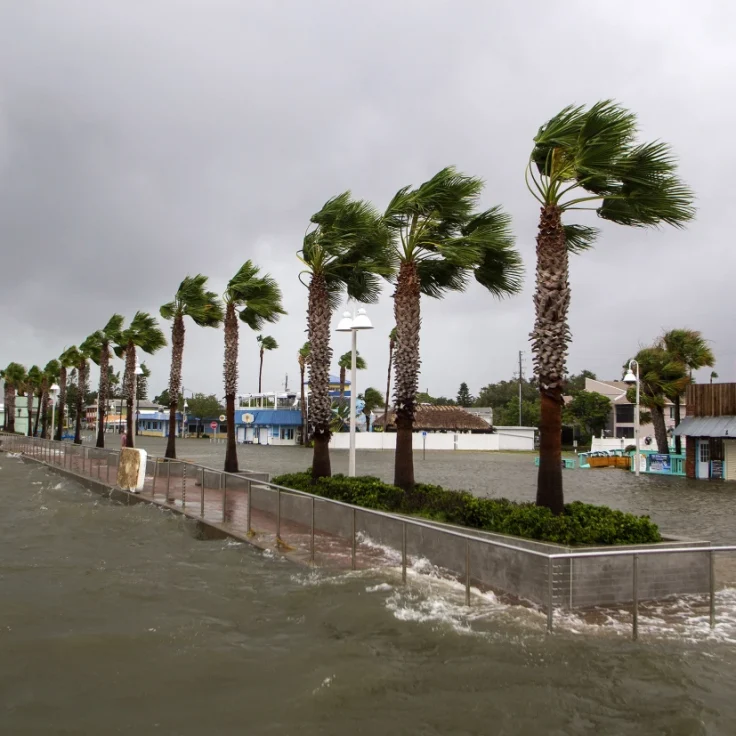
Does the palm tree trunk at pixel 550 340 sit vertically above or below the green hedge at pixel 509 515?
above

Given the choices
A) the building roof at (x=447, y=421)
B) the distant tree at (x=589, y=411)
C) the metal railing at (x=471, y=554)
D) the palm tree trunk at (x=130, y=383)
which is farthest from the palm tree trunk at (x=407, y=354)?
the building roof at (x=447, y=421)

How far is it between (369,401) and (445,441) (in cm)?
1843

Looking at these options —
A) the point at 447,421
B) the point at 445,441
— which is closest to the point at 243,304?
the point at 445,441

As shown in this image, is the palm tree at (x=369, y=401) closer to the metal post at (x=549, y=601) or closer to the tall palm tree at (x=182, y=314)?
the tall palm tree at (x=182, y=314)

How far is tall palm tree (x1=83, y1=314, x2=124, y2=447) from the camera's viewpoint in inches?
1537

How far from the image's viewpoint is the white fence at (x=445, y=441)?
7412cm

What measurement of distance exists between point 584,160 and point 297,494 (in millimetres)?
6939

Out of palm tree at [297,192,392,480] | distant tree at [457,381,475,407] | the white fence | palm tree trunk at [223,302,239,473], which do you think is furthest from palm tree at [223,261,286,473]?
distant tree at [457,381,475,407]

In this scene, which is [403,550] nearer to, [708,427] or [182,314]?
[182,314]

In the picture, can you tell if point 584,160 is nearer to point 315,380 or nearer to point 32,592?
point 315,380

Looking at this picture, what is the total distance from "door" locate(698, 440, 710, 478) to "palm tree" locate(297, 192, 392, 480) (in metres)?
22.6

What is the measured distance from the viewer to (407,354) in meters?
14.9

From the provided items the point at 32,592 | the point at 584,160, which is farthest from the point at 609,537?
the point at 32,592

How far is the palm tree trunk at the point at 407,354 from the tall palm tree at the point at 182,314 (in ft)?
46.3
